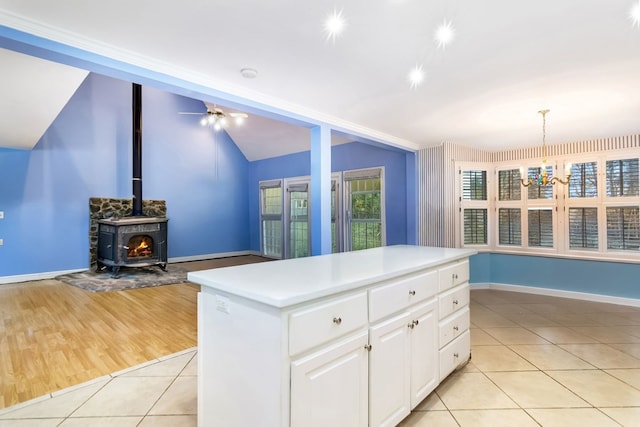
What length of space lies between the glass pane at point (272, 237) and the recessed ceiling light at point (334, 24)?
6.12 metres

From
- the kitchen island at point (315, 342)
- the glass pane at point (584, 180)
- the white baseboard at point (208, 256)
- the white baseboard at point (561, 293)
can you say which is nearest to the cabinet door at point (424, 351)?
the kitchen island at point (315, 342)

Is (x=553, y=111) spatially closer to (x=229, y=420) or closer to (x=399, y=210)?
(x=399, y=210)

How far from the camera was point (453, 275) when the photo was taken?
2.40 meters

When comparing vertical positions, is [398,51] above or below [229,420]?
above

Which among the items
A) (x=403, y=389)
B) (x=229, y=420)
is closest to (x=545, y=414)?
(x=403, y=389)

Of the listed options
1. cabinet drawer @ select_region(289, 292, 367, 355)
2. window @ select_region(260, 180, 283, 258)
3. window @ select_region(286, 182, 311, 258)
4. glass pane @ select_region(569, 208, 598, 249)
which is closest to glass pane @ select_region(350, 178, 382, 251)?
window @ select_region(286, 182, 311, 258)

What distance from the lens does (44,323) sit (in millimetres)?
3512

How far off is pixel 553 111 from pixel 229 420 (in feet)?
13.3

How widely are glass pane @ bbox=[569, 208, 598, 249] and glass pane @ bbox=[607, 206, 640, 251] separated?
0.49ft

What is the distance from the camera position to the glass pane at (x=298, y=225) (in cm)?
735

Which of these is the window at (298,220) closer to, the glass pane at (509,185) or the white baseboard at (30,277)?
the glass pane at (509,185)

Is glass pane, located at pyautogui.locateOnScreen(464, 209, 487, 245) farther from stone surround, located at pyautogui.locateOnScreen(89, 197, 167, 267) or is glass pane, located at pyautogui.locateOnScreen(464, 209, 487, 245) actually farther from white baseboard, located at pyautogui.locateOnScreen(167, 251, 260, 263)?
stone surround, located at pyautogui.locateOnScreen(89, 197, 167, 267)

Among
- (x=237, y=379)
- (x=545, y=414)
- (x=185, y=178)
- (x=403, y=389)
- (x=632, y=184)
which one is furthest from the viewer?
(x=185, y=178)

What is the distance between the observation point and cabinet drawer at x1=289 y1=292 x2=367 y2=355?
1284 mm
